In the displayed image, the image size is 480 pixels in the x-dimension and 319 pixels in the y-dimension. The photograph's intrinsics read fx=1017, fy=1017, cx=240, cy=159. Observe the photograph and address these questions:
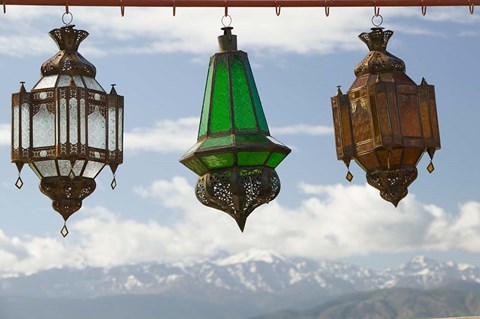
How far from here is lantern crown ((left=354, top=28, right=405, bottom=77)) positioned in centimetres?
845

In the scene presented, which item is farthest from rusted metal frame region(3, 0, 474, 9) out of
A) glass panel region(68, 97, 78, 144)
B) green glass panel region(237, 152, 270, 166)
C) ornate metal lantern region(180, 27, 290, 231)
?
green glass panel region(237, 152, 270, 166)

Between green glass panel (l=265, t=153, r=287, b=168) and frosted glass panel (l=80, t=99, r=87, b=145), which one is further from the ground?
frosted glass panel (l=80, t=99, r=87, b=145)

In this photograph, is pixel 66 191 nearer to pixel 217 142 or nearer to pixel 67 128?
pixel 67 128

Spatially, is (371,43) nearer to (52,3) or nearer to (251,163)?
(251,163)

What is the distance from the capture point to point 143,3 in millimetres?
7707

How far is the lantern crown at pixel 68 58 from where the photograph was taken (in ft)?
26.3

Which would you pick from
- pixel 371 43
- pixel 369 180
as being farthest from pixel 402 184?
pixel 371 43

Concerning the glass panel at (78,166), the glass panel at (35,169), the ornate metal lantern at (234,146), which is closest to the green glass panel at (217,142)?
the ornate metal lantern at (234,146)

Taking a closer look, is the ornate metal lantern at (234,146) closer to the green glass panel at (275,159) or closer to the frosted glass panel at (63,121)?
the green glass panel at (275,159)

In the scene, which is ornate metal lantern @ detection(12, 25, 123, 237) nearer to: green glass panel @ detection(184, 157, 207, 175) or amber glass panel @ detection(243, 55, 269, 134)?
green glass panel @ detection(184, 157, 207, 175)

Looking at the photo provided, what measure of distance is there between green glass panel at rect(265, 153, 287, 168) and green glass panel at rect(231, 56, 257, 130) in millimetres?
256

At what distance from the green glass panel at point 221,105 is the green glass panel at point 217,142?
0.07 m

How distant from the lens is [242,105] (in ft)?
24.6

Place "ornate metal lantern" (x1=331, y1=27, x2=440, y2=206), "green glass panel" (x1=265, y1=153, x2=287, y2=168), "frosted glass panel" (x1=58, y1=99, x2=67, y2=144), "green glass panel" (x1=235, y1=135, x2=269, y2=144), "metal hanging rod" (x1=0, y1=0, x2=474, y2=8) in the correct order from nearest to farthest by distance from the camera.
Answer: "green glass panel" (x1=235, y1=135, x2=269, y2=144) → "green glass panel" (x1=265, y1=153, x2=287, y2=168) → "metal hanging rod" (x1=0, y1=0, x2=474, y2=8) → "frosted glass panel" (x1=58, y1=99, x2=67, y2=144) → "ornate metal lantern" (x1=331, y1=27, x2=440, y2=206)
